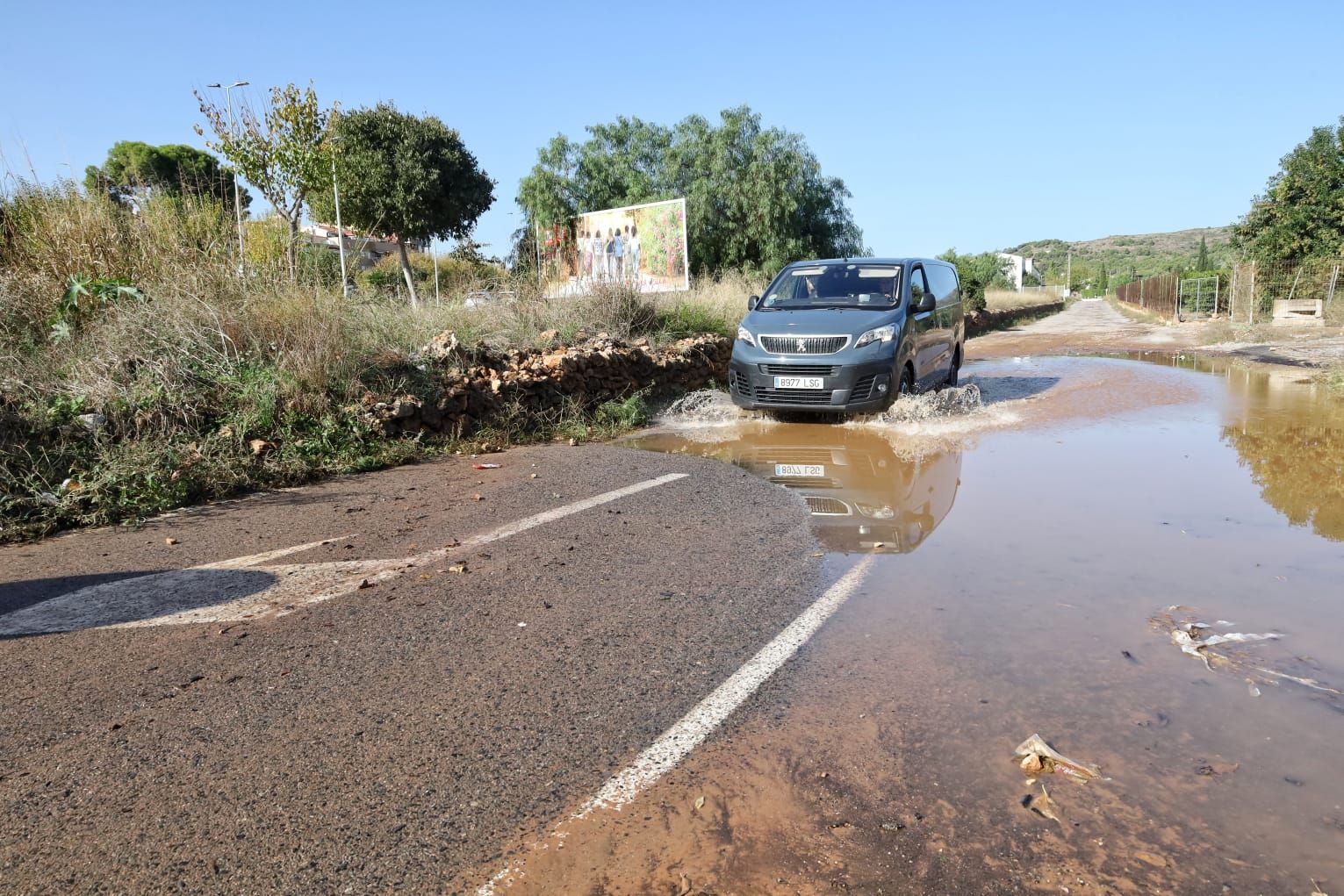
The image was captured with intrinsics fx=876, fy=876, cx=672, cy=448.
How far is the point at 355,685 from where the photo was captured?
12.0 ft

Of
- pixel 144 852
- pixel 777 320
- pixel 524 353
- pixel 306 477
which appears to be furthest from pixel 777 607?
pixel 524 353

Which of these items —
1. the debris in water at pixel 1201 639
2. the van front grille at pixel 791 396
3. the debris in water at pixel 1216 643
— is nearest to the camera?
the debris in water at pixel 1216 643

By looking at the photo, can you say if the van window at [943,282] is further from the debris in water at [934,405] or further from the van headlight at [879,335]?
the van headlight at [879,335]

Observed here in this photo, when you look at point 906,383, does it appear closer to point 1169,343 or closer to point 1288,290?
point 1169,343

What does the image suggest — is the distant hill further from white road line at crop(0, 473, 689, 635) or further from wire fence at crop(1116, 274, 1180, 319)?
white road line at crop(0, 473, 689, 635)

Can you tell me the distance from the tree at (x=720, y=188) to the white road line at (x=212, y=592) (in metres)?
28.2

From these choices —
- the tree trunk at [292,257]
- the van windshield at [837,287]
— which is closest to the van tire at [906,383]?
the van windshield at [837,287]

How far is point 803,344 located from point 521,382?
3.35 m

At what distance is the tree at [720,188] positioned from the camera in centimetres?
3459

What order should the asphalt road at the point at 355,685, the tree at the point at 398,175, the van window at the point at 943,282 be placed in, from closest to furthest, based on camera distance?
the asphalt road at the point at 355,685 < the van window at the point at 943,282 < the tree at the point at 398,175

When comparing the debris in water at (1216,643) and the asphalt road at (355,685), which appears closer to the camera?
the asphalt road at (355,685)

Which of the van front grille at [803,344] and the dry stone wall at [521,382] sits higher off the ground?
the van front grille at [803,344]

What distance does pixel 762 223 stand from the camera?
34344mm

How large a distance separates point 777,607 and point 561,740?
1677mm
